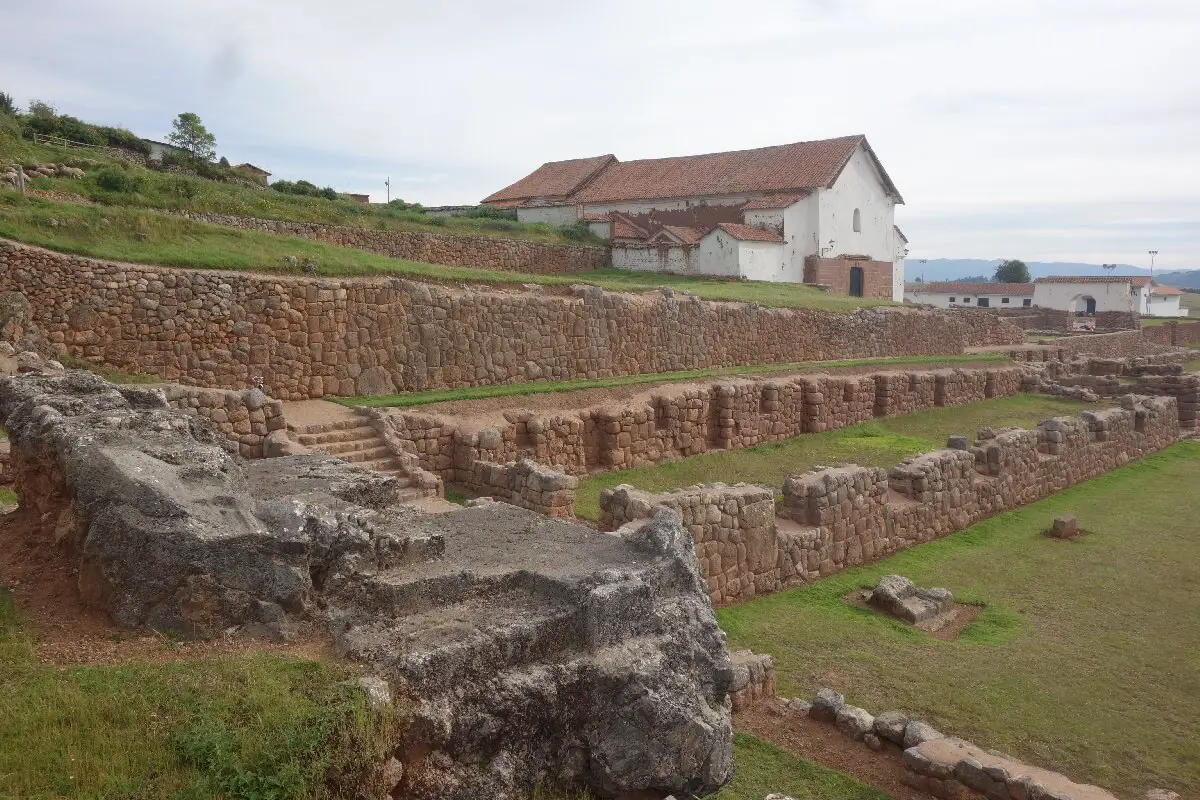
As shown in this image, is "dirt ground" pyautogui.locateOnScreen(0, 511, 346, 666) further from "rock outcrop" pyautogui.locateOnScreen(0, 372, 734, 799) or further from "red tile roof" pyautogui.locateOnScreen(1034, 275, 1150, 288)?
"red tile roof" pyautogui.locateOnScreen(1034, 275, 1150, 288)

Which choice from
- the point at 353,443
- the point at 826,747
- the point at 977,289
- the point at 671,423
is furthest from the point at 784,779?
the point at 977,289

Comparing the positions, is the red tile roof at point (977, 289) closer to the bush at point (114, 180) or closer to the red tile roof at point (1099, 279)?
the red tile roof at point (1099, 279)

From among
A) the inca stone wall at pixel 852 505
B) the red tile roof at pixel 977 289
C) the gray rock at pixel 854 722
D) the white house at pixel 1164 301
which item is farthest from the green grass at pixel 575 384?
the white house at pixel 1164 301

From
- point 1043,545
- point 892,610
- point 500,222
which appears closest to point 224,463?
point 892,610

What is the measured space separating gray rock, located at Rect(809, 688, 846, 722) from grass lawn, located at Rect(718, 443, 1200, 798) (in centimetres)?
56

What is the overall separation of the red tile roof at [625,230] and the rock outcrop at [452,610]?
35098 mm

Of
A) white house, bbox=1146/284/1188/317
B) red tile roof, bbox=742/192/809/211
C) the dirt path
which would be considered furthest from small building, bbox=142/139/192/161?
white house, bbox=1146/284/1188/317

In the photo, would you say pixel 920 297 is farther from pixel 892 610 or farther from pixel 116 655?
pixel 116 655

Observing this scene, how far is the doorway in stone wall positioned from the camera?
42.6 metres

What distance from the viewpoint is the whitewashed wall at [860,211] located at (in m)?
40.8

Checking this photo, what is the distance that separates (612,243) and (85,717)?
36591mm

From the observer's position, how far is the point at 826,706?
789 centimetres

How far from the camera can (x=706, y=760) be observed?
15.8ft

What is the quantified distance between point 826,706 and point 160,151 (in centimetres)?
2931
